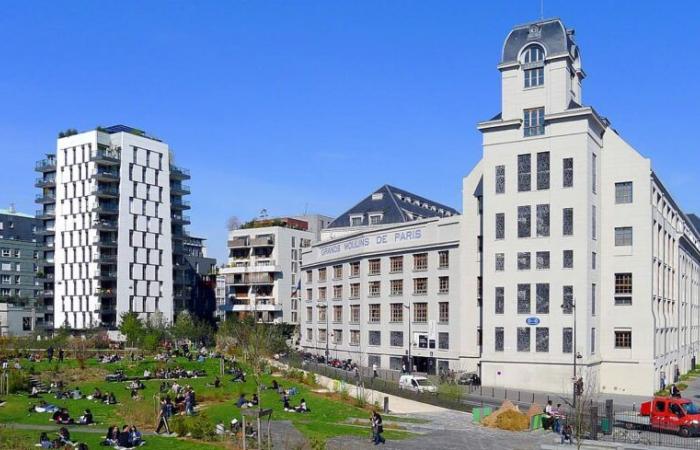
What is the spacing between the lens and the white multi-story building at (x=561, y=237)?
64.0 meters

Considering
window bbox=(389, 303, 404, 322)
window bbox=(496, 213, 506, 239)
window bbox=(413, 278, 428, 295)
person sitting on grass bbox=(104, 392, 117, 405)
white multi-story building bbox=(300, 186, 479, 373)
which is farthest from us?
window bbox=(389, 303, 404, 322)

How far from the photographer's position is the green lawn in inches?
1526

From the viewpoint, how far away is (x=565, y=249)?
2534 inches

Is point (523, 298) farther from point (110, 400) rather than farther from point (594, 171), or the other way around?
point (110, 400)

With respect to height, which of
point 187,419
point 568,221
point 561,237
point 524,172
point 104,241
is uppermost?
point 524,172

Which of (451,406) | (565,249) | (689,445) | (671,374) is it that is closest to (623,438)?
(689,445)

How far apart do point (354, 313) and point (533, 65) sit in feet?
117

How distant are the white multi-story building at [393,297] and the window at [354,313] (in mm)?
123

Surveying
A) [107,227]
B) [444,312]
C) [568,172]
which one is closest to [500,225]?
[568,172]

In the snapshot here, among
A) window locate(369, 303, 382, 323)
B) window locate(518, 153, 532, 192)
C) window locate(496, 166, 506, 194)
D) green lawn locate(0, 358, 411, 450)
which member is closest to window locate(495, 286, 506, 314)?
window locate(496, 166, 506, 194)

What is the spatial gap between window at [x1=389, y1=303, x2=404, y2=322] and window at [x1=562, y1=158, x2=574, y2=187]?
24.0 m

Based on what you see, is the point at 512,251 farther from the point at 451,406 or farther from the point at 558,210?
the point at 451,406

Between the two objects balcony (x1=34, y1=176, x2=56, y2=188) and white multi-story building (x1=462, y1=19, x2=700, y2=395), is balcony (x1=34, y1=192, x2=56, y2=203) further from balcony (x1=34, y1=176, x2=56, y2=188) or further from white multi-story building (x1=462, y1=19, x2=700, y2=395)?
white multi-story building (x1=462, y1=19, x2=700, y2=395)

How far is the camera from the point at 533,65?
66812 mm
